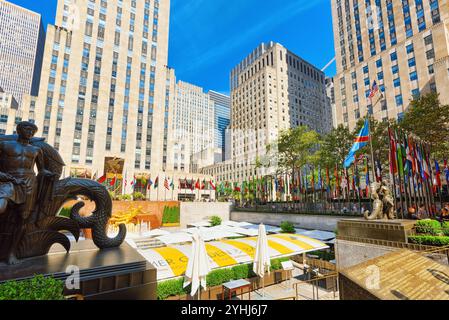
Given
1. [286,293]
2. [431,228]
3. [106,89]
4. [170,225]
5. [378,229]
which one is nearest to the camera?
[431,228]

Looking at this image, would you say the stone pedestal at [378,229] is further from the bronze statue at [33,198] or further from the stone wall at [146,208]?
the stone wall at [146,208]

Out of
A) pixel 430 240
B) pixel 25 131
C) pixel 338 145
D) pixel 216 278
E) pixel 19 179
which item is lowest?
pixel 216 278

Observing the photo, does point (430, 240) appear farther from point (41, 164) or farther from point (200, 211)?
point (200, 211)

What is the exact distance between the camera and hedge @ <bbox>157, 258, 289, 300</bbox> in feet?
32.4

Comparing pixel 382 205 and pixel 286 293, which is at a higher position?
pixel 382 205

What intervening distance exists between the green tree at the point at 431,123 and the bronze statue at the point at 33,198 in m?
30.3

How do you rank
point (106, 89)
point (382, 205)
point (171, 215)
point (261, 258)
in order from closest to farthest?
point (261, 258) → point (382, 205) → point (171, 215) → point (106, 89)

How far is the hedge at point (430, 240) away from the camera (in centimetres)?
1012

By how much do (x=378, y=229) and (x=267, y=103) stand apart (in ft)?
276

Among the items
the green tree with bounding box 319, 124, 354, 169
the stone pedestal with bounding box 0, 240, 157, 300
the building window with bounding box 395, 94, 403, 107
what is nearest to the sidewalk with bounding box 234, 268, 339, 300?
the stone pedestal with bounding box 0, 240, 157, 300

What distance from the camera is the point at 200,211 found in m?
39.1

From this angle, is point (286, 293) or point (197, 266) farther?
point (286, 293)

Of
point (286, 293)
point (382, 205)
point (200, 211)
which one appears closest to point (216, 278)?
point (286, 293)

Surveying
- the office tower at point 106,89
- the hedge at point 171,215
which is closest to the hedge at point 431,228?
the hedge at point 171,215
